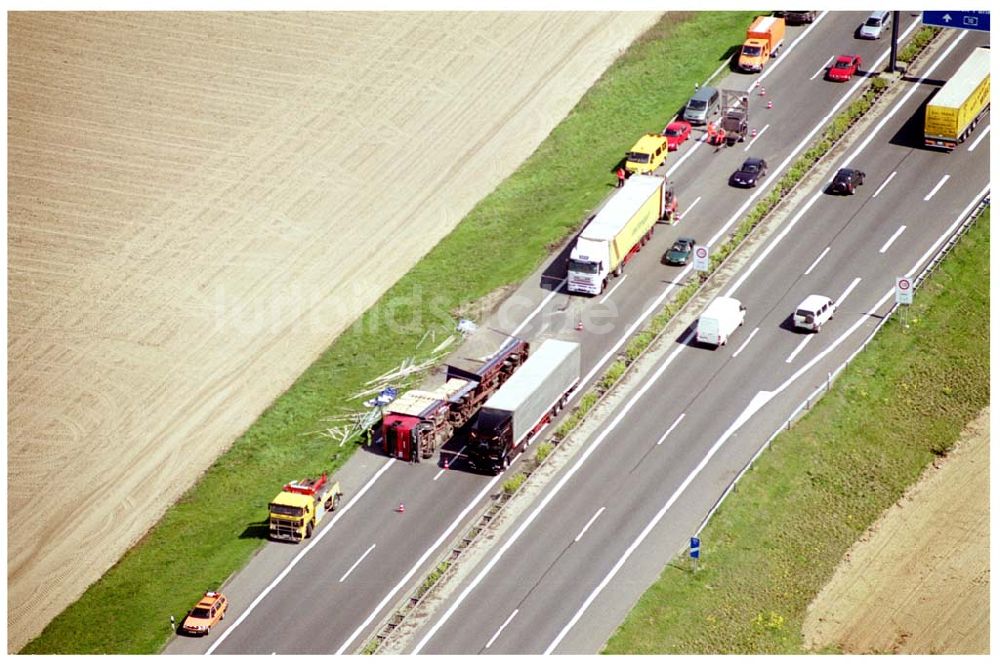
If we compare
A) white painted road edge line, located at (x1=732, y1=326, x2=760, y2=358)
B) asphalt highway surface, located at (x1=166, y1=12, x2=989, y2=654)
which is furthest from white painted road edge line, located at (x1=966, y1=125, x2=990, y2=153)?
white painted road edge line, located at (x1=732, y1=326, x2=760, y2=358)

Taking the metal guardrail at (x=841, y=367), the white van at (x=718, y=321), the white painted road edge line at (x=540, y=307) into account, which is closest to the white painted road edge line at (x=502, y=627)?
the metal guardrail at (x=841, y=367)

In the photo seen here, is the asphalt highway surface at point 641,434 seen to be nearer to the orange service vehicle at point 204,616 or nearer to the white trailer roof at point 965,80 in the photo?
the orange service vehicle at point 204,616

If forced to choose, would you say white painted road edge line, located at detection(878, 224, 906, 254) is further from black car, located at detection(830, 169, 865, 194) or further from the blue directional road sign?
the blue directional road sign

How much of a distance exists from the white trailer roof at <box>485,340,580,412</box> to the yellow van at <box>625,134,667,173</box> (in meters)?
21.0

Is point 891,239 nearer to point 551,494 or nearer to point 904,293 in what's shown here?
point 904,293

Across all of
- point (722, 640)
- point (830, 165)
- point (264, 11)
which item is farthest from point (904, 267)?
point (264, 11)

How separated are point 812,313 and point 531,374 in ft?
55.8

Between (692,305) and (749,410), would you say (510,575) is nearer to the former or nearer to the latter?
(749,410)

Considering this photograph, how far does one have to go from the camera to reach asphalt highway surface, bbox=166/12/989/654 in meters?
90.3

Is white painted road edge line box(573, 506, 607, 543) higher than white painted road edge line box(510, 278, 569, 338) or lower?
lower

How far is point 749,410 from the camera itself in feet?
334

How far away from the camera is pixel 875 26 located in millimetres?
134875

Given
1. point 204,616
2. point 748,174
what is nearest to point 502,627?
point 204,616

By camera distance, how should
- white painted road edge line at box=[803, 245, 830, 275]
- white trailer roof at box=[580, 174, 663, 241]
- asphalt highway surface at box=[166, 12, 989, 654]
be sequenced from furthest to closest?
white painted road edge line at box=[803, 245, 830, 275]
white trailer roof at box=[580, 174, 663, 241]
asphalt highway surface at box=[166, 12, 989, 654]
